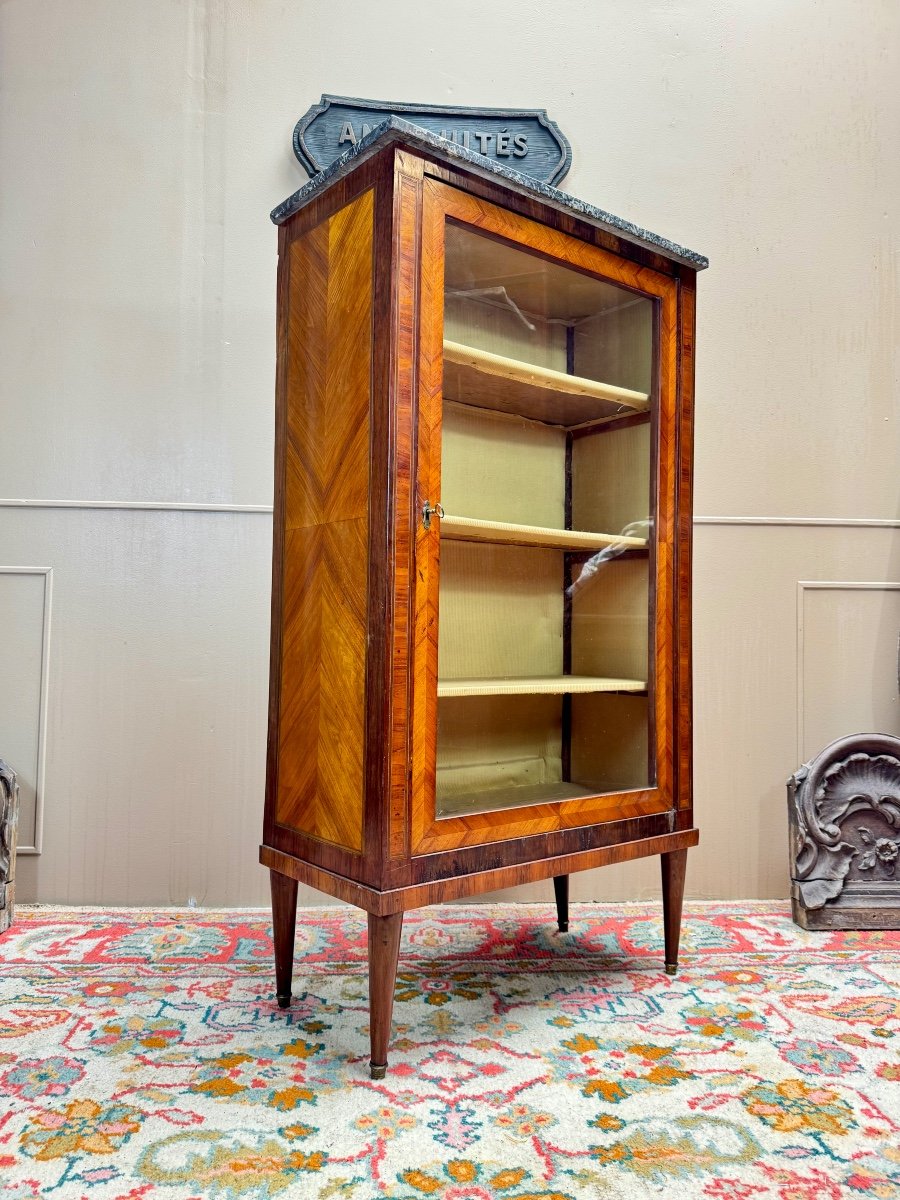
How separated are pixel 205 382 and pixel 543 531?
3.23 feet

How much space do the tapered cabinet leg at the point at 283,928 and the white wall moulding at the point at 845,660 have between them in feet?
4.53

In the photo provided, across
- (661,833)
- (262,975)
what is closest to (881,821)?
(661,833)

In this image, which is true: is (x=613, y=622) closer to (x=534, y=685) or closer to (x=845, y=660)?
(x=534, y=685)

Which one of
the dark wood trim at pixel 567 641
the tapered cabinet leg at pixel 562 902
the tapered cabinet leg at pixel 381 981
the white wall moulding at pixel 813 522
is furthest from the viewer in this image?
the white wall moulding at pixel 813 522

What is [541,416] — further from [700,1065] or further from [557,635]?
[700,1065]

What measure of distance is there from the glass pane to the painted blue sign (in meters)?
0.73

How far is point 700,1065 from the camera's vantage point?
126 cm

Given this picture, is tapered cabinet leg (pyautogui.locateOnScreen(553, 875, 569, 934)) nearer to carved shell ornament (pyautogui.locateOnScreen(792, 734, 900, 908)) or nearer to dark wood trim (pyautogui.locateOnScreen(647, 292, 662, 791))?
dark wood trim (pyautogui.locateOnScreen(647, 292, 662, 791))

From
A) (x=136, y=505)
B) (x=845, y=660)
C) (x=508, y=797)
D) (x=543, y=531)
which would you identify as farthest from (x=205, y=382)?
(x=845, y=660)

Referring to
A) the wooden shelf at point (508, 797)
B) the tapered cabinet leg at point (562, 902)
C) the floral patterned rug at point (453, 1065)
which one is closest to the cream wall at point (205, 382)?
the tapered cabinet leg at point (562, 902)

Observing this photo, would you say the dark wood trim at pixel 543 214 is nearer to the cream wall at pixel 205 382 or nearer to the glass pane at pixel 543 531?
the glass pane at pixel 543 531

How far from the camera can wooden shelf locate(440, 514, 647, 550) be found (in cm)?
135

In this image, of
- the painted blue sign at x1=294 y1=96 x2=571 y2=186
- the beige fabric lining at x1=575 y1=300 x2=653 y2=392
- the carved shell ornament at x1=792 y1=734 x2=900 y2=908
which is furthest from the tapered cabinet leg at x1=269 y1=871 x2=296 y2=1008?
the painted blue sign at x1=294 y1=96 x2=571 y2=186

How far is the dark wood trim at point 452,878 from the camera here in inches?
47.4
